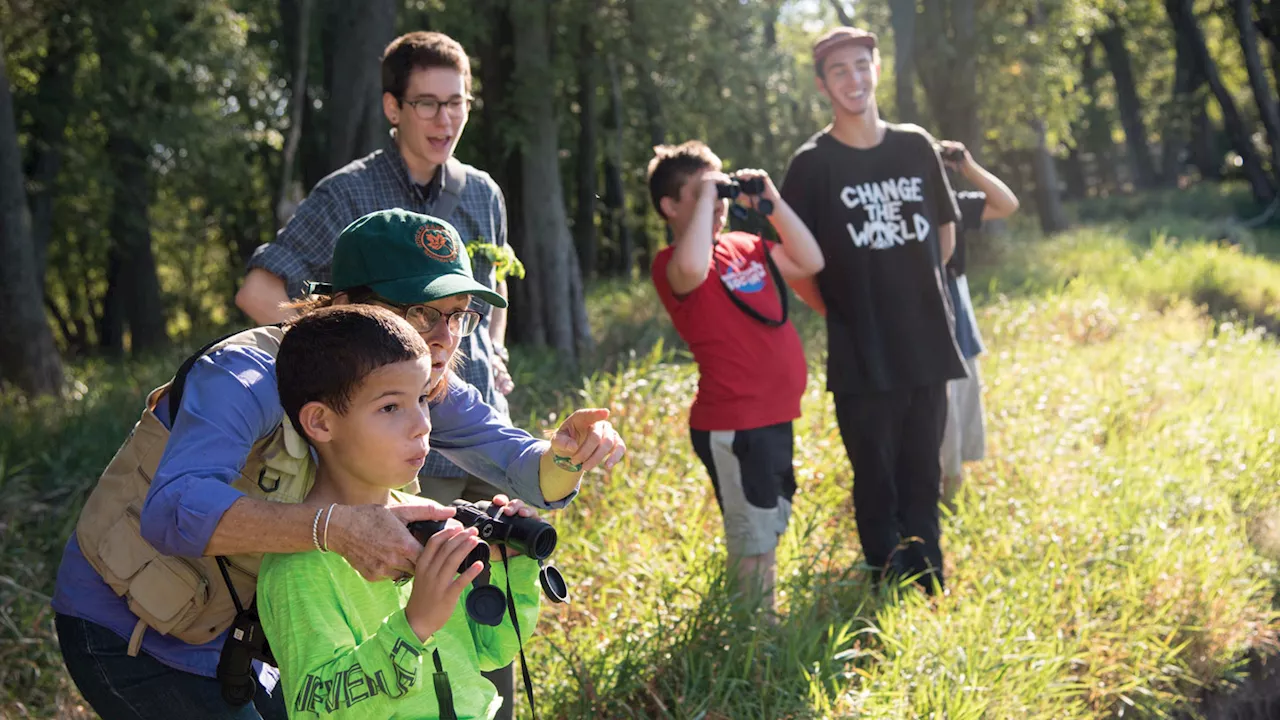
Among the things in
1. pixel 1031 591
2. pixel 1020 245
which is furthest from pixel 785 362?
pixel 1020 245

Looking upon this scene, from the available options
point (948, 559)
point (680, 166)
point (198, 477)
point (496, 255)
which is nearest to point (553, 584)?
point (198, 477)

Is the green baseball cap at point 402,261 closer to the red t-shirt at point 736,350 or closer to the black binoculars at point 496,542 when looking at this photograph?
the black binoculars at point 496,542

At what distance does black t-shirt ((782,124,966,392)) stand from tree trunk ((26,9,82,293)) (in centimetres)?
1206

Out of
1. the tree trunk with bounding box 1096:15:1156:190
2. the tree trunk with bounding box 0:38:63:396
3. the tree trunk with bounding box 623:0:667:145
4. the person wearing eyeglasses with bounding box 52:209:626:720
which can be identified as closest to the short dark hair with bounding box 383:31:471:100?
the person wearing eyeglasses with bounding box 52:209:626:720

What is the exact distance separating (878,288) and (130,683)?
363 cm

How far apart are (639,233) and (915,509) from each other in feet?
79.2

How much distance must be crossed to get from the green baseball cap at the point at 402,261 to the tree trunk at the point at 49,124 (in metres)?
13.6

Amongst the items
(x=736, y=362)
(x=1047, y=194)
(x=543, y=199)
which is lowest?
(x=1047, y=194)

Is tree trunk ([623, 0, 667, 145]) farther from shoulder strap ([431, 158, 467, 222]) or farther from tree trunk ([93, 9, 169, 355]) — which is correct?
shoulder strap ([431, 158, 467, 222])

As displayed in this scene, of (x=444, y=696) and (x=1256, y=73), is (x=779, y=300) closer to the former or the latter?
(x=444, y=696)

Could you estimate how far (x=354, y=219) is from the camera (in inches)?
150

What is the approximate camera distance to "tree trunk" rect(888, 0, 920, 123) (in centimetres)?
1593

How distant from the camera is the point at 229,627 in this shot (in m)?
2.49

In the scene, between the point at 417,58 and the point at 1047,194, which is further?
the point at 1047,194
